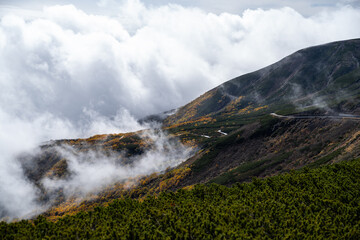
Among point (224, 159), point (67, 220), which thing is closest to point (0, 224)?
point (67, 220)

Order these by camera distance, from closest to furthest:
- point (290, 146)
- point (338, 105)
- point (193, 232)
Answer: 1. point (193, 232)
2. point (290, 146)
3. point (338, 105)

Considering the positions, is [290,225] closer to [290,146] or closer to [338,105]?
[290,146]

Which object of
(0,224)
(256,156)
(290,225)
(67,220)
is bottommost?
(256,156)

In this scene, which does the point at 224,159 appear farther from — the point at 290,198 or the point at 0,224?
the point at 0,224

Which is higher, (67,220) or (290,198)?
(67,220)

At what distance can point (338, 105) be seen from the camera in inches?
5955

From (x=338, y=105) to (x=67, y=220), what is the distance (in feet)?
559

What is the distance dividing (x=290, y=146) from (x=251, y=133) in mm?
40067

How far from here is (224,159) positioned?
15975 cm

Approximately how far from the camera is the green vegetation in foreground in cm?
2789

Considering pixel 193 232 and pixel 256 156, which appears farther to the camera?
pixel 256 156

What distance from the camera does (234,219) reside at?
105 ft

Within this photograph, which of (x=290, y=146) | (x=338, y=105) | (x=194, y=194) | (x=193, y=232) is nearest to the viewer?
(x=193, y=232)

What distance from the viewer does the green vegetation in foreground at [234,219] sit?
2789 centimetres
